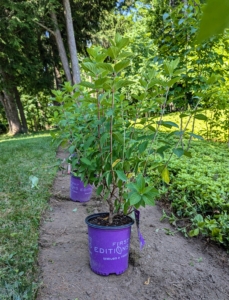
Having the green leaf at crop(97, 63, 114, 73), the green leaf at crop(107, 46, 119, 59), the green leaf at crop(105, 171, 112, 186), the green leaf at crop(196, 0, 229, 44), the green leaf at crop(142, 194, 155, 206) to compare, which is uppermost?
the green leaf at crop(107, 46, 119, 59)

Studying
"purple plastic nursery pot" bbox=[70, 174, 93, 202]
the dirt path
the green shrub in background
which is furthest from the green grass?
the green shrub in background

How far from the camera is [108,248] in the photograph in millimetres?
1430

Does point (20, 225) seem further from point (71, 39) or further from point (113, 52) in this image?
point (71, 39)

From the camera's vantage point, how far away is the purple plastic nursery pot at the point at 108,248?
1.41 meters

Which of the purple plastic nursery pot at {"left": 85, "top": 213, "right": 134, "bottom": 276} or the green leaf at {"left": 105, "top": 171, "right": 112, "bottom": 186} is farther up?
the green leaf at {"left": 105, "top": 171, "right": 112, "bottom": 186}

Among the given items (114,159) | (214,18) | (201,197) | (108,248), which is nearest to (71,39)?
(201,197)

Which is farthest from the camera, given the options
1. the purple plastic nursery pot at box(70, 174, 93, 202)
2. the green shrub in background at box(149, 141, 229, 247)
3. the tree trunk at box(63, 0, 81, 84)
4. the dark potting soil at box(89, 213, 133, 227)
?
the tree trunk at box(63, 0, 81, 84)

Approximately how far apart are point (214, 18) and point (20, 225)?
6.47 ft

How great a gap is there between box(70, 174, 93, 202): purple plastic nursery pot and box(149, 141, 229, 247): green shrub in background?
0.81 m

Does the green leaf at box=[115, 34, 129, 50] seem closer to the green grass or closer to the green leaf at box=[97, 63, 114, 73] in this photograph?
the green leaf at box=[97, 63, 114, 73]

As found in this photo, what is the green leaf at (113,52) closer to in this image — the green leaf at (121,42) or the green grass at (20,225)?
the green leaf at (121,42)

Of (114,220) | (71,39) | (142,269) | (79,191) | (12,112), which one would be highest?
(71,39)

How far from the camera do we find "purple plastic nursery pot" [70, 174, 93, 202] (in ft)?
8.36

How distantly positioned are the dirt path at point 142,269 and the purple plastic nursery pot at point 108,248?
60 millimetres
